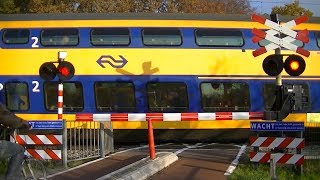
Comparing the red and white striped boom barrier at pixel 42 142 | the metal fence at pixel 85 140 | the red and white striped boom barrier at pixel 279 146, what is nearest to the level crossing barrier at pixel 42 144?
the red and white striped boom barrier at pixel 42 142

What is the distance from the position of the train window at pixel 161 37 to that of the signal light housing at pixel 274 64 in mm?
6909

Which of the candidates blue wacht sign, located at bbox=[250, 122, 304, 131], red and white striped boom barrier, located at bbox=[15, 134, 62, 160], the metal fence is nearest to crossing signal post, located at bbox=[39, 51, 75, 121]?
the metal fence

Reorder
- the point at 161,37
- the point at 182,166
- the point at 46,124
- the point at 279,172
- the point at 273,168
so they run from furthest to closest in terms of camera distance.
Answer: the point at 161,37, the point at 182,166, the point at 46,124, the point at 279,172, the point at 273,168

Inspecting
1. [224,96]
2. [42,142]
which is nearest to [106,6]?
[224,96]

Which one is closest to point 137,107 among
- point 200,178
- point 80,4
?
point 200,178

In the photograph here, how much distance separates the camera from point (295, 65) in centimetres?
1128

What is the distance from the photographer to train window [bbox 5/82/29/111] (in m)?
17.8

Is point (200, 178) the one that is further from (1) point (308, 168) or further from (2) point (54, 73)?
(2) point (54, 73)

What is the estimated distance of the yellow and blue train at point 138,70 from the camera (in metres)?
17.6

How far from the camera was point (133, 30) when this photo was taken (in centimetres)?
1772

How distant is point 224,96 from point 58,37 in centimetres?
586

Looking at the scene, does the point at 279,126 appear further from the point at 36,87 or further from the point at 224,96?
the point at 36,87

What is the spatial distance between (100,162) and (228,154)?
3.99 metres

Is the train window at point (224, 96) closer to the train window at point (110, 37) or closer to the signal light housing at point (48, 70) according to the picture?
the train window at point (110, 37)
